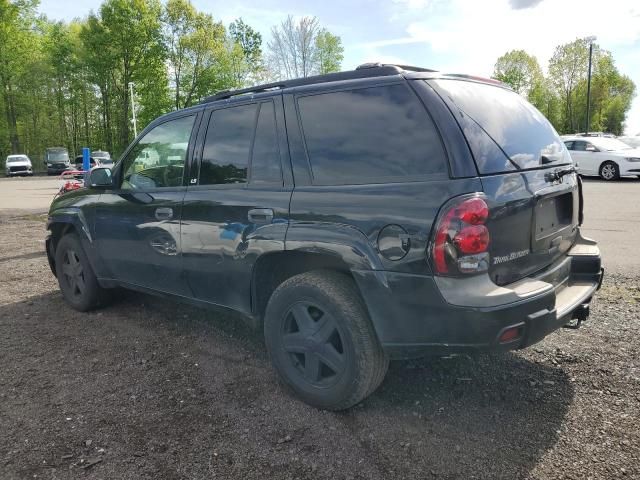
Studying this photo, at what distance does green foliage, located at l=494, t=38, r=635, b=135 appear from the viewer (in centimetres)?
4966

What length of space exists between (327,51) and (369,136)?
4705cm

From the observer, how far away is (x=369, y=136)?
9.23 ft

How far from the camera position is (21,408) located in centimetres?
317

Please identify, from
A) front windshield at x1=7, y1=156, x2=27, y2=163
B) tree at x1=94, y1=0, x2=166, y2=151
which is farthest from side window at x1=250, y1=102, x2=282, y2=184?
tree at x1=94, y1=0, x2=166, y2=151

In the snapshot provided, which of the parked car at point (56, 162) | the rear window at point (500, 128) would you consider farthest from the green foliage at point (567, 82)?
the rear window at point (500, 128)

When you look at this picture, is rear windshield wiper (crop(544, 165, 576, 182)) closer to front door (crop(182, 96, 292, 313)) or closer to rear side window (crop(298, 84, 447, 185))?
rear side window (crop(298, 84, 447, 185))

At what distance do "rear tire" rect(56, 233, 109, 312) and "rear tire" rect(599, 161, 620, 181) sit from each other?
17.7m

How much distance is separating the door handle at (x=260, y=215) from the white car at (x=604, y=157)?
16.6 meters

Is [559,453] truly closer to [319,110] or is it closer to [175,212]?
[319,110]

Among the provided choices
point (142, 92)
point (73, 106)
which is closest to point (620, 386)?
point (142, 92)

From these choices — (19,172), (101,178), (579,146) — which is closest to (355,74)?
(101,178)

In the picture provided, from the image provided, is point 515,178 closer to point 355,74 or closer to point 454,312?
point 454,312

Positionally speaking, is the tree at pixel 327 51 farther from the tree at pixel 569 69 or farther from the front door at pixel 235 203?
the front door at pixel 235 203

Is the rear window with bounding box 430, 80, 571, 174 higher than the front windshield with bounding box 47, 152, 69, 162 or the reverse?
the reverse
